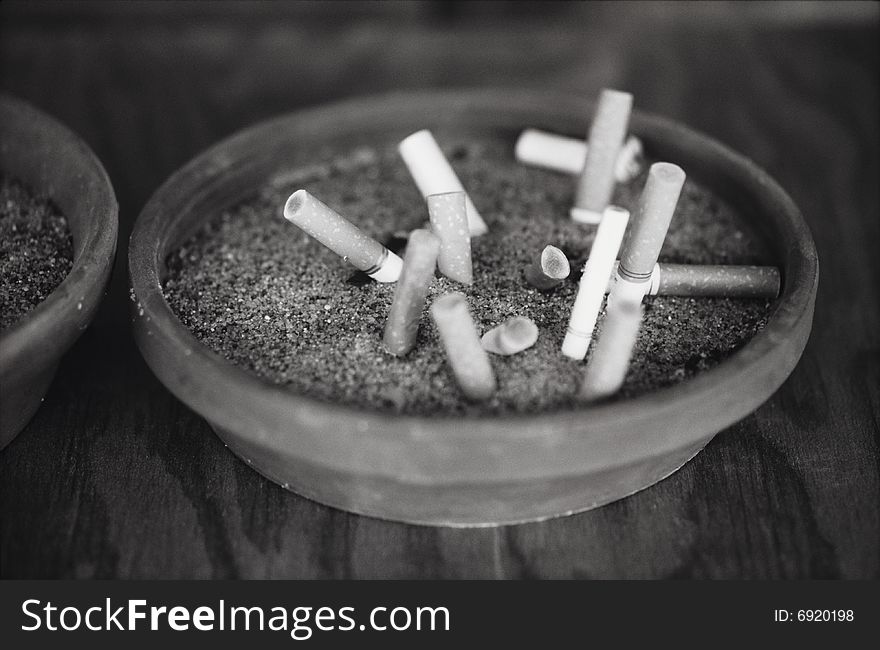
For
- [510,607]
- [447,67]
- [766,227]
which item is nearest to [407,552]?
[510,607]

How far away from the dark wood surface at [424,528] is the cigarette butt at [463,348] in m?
0.14

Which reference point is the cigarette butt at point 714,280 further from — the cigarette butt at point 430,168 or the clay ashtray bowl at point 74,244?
the clay ashtray bowl at point 74,244

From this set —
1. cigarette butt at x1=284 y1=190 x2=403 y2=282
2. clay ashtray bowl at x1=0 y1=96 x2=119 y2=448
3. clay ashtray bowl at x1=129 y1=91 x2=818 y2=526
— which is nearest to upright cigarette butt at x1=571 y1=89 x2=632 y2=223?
clay ashtray bowl at x1=129 y1=91 x2=818 y2=526

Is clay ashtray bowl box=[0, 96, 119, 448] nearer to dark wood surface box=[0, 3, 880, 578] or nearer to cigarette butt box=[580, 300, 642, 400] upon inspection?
dark wood surface box=[0, 3, 880, 578]

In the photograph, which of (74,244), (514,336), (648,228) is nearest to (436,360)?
(514,336)

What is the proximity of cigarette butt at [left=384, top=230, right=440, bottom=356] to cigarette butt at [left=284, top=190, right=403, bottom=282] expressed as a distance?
8cm

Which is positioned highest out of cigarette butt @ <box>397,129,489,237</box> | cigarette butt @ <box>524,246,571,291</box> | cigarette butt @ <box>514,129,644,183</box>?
cigarette butt @ <box>514,129,644,183</box>

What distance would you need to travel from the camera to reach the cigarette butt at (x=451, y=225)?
781mm

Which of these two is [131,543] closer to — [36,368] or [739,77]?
[36,368]

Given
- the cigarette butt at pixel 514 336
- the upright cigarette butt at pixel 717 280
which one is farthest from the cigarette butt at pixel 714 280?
the cigarette butt at pixel 514 336

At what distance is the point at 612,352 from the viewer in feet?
2.16

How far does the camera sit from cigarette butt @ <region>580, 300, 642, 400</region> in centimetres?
64

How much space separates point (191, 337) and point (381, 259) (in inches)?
7.8

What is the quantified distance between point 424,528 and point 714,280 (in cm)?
33
